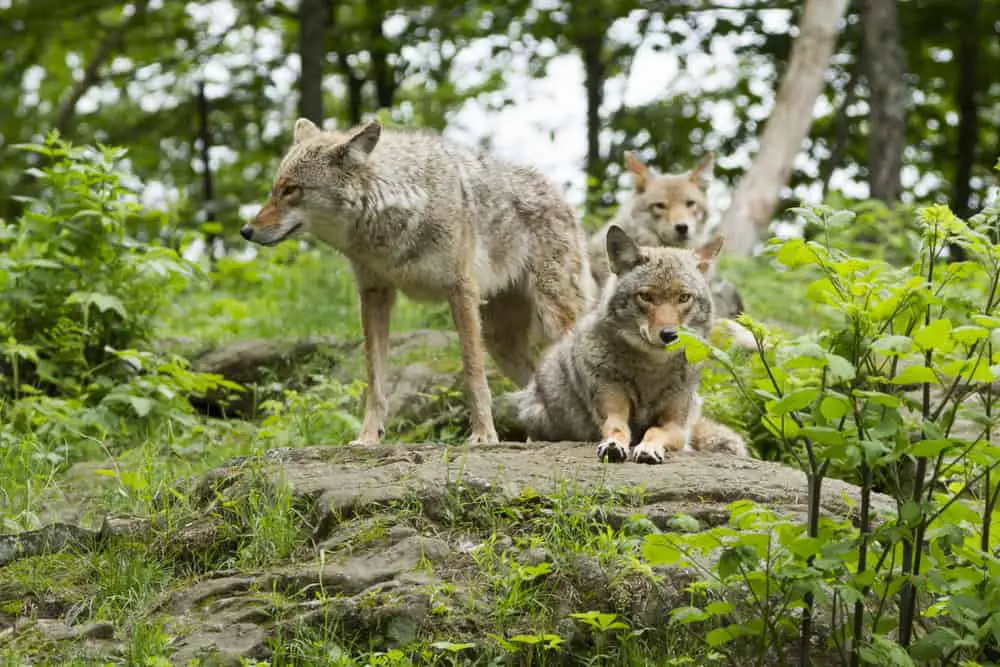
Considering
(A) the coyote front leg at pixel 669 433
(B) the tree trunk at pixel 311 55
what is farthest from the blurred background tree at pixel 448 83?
(A) the coyote front leg at pixel 669 433

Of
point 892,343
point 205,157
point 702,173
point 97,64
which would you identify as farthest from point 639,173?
point 205,157

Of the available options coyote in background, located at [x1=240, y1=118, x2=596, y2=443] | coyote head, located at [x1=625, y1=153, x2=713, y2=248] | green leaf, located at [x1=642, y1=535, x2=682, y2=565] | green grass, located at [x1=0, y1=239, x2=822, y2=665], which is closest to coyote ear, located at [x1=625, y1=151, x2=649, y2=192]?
coyote head, located at [x1=625, y1=153, x2=713, y2=248]

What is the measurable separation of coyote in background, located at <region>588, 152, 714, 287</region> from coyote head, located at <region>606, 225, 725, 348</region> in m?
4.05

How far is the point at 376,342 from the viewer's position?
284 inches

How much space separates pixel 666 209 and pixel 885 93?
5.27 meters

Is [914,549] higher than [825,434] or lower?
lower

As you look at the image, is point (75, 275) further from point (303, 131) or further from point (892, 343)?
point (892, 343)

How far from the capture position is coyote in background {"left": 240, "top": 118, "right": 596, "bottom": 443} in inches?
268

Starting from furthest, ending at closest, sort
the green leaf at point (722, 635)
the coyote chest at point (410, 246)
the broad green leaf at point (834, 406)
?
the coyote chest at point (410, 246) < the green leaf at point (722, 635) < the broad green leaf at point (834, 406)

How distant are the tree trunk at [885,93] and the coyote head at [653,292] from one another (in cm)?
915

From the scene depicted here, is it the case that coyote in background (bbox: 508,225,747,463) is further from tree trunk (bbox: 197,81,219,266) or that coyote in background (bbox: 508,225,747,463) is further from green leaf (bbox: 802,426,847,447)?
tree trunk (bbox: 197,81,219,266)

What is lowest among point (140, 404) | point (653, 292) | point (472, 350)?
point (140, 404)

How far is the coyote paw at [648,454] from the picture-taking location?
5988 mm

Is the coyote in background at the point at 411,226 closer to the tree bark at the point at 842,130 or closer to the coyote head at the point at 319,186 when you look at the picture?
the coyote head at the point at 319,186
